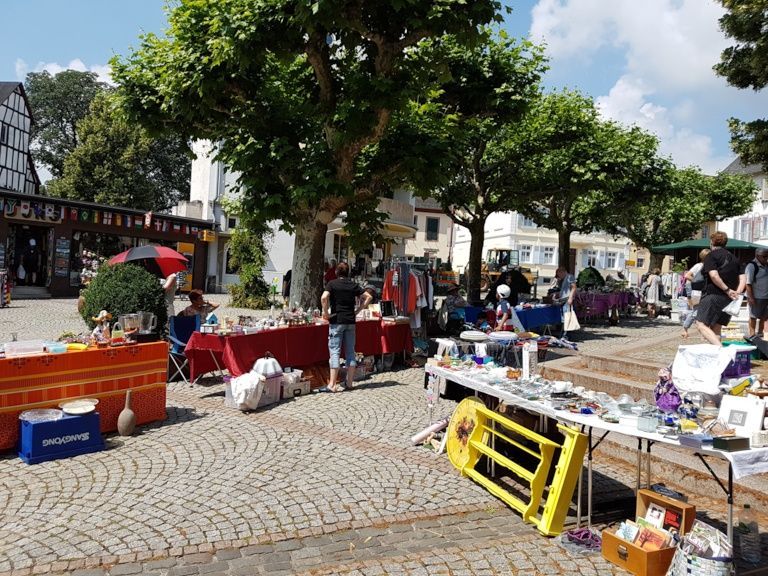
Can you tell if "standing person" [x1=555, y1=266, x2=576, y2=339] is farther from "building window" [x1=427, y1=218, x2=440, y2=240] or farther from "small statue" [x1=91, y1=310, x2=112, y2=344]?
"building window" [x1=427, y1=218, x2=440, y2=240]

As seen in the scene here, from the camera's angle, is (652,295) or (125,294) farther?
(652,295)

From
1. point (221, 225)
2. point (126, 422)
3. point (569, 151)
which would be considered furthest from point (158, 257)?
point (221, 225)

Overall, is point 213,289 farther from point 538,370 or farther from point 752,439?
point 752,439

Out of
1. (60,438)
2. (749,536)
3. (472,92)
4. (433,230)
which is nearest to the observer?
(749,536)

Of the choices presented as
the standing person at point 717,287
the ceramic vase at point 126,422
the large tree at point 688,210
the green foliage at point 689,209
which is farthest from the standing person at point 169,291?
the large tree at point 688,210

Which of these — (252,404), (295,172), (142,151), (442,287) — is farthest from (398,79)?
(142,151)

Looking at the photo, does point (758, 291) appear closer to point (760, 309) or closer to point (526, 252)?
point (760, 309)

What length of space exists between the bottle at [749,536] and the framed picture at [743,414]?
86cm

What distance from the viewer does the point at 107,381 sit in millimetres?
6465

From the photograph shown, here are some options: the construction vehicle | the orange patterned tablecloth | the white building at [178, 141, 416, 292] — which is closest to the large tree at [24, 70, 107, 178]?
the white building at [178, 141, 416, 292]

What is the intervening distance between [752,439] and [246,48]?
8.33m

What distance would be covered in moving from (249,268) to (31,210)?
8345 mm

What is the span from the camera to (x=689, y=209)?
3516cm

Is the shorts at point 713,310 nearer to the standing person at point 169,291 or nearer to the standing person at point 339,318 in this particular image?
the standing person at point 339,318
